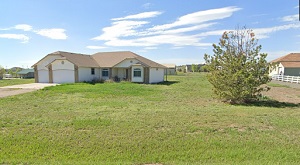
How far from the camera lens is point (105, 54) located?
31.2 meters

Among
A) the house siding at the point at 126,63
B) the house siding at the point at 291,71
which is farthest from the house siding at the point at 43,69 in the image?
the house siding at the point at 291,71

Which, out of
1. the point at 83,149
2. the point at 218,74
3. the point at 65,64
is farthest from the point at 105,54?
the point at 83,149

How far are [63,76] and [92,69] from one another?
3891mm

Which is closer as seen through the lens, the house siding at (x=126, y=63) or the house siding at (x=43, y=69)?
the house siding at (x=126, y=63)

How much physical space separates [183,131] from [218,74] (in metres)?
6.42

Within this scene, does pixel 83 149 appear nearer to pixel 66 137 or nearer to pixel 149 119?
pixel 66 137

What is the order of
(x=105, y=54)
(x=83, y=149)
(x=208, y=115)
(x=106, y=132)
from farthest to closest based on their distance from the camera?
(x=105, y=54), (x=208, y=115), (x=106, y=132), (x=83, y=149)

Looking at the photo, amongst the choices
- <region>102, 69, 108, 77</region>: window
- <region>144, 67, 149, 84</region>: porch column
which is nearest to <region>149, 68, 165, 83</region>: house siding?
<region>144, 67, 149, 84</region>: porch column

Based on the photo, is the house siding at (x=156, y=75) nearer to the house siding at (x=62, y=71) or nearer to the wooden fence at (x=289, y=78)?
the house siding at (x=62, y=71)

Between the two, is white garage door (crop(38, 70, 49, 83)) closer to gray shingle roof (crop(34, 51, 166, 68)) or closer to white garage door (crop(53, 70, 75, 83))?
white garage door (crop(53, 70, 75, 83))

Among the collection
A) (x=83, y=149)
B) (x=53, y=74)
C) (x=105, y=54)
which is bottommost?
(x=83, y=149)

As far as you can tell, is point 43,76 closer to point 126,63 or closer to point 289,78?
point 126,63

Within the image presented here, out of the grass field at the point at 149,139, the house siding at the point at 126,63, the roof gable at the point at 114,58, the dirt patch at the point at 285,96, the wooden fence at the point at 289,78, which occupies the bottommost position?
the grass field at the point at 149,139

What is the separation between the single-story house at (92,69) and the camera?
24047mm
